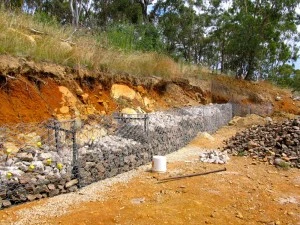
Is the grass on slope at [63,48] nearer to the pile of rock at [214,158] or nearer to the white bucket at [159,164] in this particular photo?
the white bucket at [159,164]

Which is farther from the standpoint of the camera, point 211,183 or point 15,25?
point 15,25

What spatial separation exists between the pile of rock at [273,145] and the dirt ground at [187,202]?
0.63 meters

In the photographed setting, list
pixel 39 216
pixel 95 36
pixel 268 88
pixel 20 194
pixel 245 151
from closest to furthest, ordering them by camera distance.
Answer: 1. pixel 39 216
2. pixel 20 194
3. pixel 245 151
4. pixel 95 36
5. pixel 268 88

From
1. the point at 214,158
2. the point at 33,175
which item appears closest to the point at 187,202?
the point at 33,175

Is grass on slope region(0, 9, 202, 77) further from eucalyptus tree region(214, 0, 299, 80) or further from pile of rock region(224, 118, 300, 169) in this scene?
eucalyptus tree region(214, 0, 299, 80)

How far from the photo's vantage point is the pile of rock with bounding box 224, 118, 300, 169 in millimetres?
6148

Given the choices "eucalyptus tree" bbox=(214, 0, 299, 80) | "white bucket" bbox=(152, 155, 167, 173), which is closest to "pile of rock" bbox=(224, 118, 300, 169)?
"white bucket" bbox=(152, 155, 167, 173)

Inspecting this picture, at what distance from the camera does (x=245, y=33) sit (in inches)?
632

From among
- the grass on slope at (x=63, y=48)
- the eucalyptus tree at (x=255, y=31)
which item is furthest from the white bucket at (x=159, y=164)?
the eucalyptus tree at (x=255, y=31)

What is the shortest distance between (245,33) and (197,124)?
953cm

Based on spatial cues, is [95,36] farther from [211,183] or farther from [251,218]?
[251,218]

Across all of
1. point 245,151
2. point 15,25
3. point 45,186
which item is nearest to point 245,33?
point 245,151

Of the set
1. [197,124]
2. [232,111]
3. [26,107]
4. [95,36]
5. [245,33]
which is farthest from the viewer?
[245,33]

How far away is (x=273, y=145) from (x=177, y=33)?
1200 cm
